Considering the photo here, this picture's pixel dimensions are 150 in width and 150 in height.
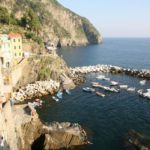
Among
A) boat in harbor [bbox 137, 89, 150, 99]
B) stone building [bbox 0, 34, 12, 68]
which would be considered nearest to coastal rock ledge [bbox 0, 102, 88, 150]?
stone building [bbox 0, 34, 12, 68]

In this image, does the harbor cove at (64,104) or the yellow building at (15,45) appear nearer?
the harbor cove at (64,104)

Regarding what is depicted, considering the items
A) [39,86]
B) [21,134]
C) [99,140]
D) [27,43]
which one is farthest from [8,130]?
[27,43]

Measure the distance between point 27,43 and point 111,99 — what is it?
46313mm

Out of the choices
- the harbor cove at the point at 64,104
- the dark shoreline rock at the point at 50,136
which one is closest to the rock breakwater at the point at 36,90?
the harbor cove at the point at 64,104

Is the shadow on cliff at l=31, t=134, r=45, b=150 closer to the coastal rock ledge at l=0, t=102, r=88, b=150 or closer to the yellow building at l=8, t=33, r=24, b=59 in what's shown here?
the coastal rock ledge at l=0, t=102, r=88, b=150

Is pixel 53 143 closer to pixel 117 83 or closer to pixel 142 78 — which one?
pixel 117 83

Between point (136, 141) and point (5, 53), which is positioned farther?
point (5, 53)

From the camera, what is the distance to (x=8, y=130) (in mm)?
41531

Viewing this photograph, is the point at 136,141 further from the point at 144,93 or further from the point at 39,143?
the point at 144,93

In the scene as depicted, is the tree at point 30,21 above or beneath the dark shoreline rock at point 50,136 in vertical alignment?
above

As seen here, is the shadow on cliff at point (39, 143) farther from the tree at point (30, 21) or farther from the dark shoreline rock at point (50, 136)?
the tree at point (30, 21)

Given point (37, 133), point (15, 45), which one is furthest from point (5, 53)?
point (37, 133)

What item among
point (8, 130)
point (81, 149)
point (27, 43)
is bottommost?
point (81, 149)

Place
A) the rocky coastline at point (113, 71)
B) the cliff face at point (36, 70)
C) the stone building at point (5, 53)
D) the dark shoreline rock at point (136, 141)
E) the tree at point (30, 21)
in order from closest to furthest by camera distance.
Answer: the dark shoreline rock at point (136, 141) < the stone building at point (5, 53) < the cliff face at point (36, 70) < the rocky coastline at point (113, 71) < the tree at point (30, 21)
